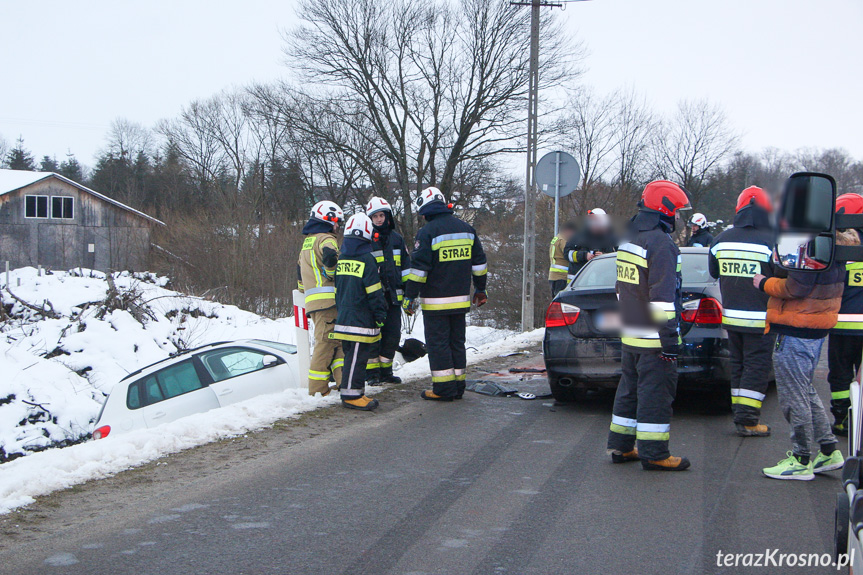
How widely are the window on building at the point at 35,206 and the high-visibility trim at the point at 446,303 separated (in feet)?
143

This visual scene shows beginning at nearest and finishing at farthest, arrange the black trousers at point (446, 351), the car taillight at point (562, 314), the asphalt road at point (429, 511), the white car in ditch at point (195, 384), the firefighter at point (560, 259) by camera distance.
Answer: the asphalt road at point (429, 511) → the car taillight at point (562, 314) → the black trousers at point (446, 351) → the white car in ditch at point (195, 384) → the firefighter at point (560, 259)

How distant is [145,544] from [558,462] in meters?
2.82

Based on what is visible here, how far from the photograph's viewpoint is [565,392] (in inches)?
293

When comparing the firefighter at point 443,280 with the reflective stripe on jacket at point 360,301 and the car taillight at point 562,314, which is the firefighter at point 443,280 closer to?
the reflective stripe on jacket at point 360,301

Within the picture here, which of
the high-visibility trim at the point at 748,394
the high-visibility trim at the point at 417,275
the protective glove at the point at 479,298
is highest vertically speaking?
the high-visibility trim at the point at 417,275

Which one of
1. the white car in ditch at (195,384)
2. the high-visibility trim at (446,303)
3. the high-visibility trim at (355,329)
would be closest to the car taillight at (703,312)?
the high-visibility trim at (446,303)

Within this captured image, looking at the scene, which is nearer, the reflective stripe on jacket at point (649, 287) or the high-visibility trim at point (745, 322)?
the reflective stripe on jacket at point (649, 287)

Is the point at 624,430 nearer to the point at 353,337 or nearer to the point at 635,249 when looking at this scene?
the point at 635,249

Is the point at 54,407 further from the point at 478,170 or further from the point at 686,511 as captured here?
the point at 478,170

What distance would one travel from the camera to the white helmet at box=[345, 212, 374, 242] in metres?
7.22

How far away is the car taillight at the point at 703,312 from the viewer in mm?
6578

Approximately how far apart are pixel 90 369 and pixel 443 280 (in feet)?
26.6

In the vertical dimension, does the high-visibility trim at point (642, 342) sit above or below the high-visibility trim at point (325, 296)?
below

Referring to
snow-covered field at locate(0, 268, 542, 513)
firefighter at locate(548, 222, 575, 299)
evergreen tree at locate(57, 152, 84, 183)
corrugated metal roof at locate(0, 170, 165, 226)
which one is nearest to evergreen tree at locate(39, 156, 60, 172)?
evergreen tree at locate(57, 152, 84, 183)
